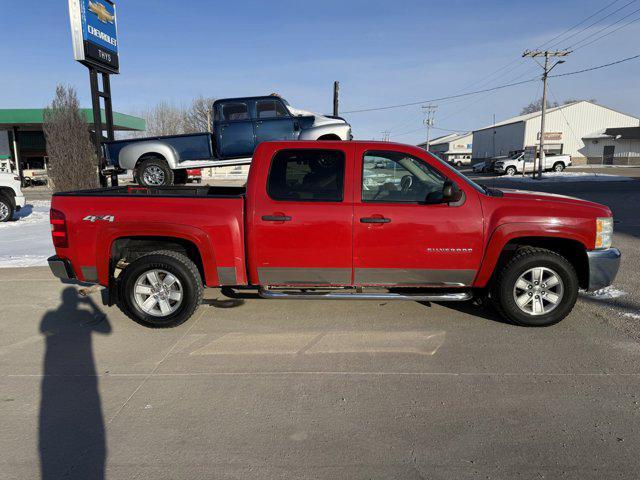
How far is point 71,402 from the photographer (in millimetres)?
3271

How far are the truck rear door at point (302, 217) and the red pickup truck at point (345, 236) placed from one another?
0.04 ft

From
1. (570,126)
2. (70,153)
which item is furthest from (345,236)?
(570,126)

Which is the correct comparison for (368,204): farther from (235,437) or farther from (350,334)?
(235,437)

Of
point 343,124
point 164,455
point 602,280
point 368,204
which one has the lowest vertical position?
point 164,455

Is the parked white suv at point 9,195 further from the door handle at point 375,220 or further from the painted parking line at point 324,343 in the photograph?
the door handle at point 375,220

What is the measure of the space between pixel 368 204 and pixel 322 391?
1840mm

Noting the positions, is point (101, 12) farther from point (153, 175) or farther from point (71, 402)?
point (71, 402)

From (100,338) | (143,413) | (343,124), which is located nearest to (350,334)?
(143,413)

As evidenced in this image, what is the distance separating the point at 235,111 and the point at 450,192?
7.33 m

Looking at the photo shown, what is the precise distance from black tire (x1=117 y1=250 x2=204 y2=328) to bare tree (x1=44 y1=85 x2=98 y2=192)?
1431 centimetres

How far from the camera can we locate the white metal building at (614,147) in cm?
5422

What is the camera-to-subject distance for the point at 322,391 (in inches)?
133

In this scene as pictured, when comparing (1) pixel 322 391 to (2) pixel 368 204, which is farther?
(2) pixel 368 204

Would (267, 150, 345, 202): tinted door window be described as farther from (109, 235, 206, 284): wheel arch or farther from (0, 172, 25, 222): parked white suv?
(0, 172, 25, 222): parked white suv
